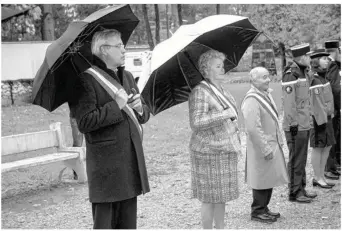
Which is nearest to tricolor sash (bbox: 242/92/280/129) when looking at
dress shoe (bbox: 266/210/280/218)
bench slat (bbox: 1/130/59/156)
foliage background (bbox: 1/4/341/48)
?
dress shoe (bbox: 266/210/280/218)

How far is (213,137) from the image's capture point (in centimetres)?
441

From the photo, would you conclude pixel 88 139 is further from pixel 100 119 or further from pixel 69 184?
pixel 69 184

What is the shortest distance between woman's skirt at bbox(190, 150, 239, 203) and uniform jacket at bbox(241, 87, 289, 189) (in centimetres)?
97

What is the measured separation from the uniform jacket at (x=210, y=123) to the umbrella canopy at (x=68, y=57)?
2.98ft

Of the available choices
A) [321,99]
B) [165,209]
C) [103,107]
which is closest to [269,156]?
[165,209]

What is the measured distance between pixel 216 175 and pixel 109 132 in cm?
120

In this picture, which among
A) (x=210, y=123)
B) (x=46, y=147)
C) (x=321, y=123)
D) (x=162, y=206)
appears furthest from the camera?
(x=46, y=147)

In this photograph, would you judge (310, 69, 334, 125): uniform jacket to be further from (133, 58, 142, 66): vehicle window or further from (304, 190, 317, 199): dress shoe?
(133, 58, 142, 66): vehicle window

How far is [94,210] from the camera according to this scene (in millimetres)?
3869

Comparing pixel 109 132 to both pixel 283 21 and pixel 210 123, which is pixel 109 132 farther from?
pixel 283 21

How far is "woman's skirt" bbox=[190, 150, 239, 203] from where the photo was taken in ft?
14.6

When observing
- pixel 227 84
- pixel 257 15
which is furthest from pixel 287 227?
pixel 227 84

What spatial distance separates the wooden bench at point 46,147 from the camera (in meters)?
7.12

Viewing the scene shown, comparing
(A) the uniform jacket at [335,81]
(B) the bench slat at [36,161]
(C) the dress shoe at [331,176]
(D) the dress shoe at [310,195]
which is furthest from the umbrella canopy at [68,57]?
(C) the dress shoe at [331,176]
